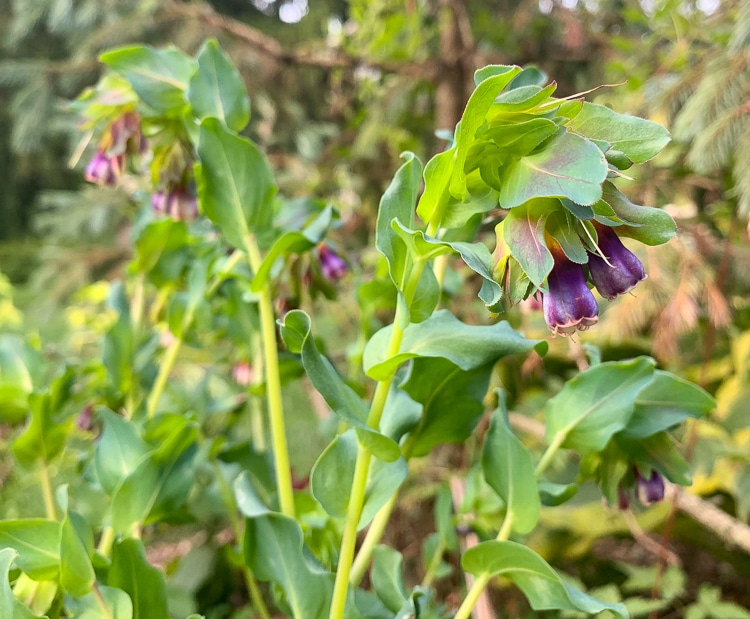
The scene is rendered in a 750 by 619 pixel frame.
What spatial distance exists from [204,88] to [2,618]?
43 cm

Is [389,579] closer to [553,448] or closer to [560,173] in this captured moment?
[553,448]

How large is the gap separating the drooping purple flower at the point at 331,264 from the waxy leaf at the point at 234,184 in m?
0.08

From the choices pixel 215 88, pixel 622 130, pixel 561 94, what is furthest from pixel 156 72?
pixel 561 94

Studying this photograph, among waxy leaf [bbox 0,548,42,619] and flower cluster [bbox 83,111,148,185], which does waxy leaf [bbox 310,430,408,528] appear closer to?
waxy leaf [bbox 0,548,42,619]

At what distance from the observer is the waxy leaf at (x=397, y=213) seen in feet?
1.10

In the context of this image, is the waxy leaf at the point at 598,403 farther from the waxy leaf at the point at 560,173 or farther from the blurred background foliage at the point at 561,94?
the waxy leaf at the point at 560,173

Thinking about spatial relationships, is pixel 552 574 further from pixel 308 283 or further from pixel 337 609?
pixel 308 283

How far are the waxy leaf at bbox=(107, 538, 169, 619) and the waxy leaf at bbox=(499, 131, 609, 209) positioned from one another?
0.34 meters

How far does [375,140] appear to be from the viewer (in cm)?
150

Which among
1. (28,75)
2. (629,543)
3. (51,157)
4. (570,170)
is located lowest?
(629,543)

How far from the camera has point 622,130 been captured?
0.96 ft

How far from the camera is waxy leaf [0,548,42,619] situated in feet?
1.02

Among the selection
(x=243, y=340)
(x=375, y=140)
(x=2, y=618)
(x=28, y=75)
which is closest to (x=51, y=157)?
(x=28, y=75)

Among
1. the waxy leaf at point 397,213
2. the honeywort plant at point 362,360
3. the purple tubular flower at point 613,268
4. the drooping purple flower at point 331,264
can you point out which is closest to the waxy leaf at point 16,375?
the honeywort plant at point 362,360
